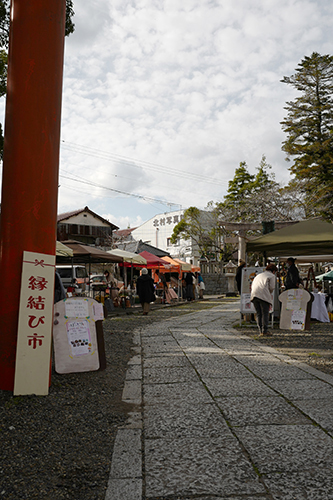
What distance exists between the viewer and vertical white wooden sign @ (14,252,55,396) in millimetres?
3742

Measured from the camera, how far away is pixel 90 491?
7.34ft

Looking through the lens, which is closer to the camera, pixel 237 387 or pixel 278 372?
pixel 237 387

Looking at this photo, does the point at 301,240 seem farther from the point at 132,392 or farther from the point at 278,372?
the point at 132,392

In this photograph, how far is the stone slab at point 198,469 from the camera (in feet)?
7.22

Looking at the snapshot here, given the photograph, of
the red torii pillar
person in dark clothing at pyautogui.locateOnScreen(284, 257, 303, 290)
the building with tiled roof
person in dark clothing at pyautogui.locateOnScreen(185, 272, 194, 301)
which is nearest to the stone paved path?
the red torii pillar

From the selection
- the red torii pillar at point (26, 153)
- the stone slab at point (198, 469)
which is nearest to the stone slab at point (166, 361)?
the red torii pillar at point (26, 153)

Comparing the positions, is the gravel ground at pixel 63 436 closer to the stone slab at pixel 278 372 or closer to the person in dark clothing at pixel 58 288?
the stone slab at pixel 278 372

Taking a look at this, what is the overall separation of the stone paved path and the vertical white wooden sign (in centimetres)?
87

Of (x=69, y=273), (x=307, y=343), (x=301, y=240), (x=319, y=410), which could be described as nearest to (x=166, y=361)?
(x=319, y=410)

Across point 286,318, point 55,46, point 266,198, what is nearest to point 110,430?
point 55,46

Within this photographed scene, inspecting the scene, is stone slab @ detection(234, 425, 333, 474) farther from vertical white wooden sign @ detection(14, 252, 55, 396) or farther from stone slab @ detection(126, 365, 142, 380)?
stone slab @ detection(126, 365, 142, 380)

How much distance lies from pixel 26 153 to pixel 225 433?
9.47ft

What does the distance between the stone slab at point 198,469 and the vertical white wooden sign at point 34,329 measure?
1.38 metres

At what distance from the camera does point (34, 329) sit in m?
3.83
